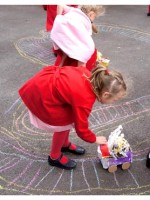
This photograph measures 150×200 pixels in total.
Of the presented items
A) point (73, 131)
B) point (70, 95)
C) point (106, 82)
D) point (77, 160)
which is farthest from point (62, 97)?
point (73, 131)

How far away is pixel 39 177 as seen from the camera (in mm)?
2586

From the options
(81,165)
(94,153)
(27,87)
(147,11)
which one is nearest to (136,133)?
(94,153)

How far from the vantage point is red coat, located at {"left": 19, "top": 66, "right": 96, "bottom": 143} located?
2076 mm

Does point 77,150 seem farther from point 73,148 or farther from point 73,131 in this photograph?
point 73,131

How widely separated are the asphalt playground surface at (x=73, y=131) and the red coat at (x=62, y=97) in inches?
21.4

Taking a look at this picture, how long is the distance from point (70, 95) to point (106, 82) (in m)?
0.26

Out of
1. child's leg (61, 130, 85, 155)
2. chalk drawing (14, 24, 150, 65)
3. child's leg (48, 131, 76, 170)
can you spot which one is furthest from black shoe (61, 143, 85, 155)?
chalk drawing (14, 24, 150, 65)

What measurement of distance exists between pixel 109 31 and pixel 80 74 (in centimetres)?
411

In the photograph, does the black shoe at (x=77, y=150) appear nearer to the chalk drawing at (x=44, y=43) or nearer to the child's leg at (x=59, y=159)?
the child's leg at (x=59, y=159)

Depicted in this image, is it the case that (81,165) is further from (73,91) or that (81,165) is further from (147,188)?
(73,91)

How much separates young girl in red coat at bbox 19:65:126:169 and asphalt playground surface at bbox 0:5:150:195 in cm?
45

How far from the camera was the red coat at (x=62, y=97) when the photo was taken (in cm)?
208

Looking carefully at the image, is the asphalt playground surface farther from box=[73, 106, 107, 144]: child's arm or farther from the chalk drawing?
box=[73, 106, 107, 144]: child's arm

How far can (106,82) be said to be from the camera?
2074mm
